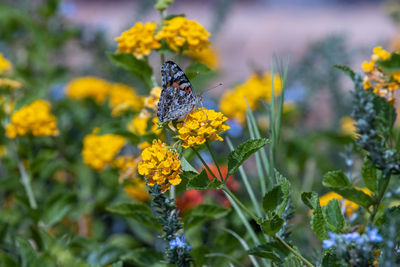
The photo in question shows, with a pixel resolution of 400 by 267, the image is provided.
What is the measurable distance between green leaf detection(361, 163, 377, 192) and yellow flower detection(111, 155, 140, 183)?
0.67 metres

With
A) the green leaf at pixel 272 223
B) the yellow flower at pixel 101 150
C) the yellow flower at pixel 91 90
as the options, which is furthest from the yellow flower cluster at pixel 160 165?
the yellow flower at pixel 91 90

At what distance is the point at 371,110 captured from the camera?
93cm

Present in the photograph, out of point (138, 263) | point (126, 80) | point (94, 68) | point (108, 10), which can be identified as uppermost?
point (108, 10)

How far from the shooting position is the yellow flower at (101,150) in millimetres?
1823

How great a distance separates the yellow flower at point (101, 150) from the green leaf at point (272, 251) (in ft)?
3.08

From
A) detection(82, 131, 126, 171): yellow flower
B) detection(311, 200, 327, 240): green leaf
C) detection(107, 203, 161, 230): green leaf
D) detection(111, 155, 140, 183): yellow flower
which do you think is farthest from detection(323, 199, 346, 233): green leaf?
→ detection(82, 131, 126, 171): yellow flower

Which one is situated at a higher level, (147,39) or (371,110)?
(147,39)

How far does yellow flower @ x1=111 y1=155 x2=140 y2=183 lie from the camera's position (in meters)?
1.55

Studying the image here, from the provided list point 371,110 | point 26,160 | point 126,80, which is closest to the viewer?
point 371,110

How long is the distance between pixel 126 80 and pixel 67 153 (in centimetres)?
120

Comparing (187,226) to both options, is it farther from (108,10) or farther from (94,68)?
(108,10)

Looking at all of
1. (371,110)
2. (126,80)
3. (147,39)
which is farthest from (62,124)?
(371,110)

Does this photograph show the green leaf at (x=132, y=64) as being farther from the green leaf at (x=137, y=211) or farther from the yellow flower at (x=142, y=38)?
the green leaf at (x=137, y=211)

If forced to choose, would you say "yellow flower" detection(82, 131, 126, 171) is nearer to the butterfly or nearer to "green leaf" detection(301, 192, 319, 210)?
the butterfly
